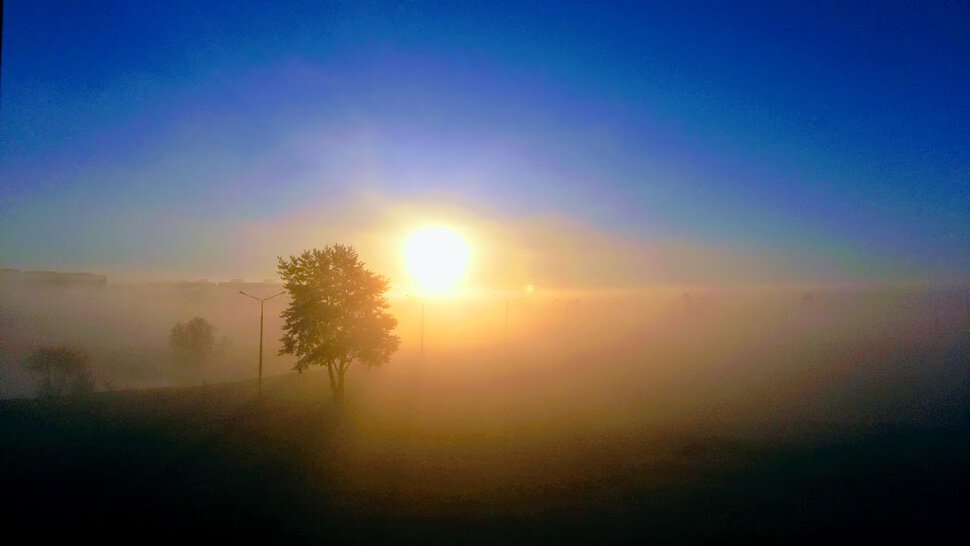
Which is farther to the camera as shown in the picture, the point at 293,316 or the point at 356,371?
the point at 356,371

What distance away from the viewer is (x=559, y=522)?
20453mm

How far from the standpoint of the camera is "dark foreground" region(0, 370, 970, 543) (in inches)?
783

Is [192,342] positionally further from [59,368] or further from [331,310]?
[331,310]

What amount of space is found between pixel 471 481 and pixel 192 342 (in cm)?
11792

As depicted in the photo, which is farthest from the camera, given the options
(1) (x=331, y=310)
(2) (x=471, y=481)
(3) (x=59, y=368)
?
(3) (x=59, y=368)

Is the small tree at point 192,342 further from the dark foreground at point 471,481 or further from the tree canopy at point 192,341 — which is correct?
the dark foreground at point 471,481

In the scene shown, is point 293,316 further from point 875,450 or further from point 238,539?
point 875,450

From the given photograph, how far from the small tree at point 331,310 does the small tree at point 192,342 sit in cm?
9098

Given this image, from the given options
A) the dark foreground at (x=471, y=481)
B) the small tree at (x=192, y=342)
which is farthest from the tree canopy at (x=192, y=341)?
the dark foreground at (x=471, y=481)

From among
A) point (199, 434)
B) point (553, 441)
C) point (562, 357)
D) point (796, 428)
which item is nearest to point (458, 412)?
point (553, 441)

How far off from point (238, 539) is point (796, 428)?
34828mm

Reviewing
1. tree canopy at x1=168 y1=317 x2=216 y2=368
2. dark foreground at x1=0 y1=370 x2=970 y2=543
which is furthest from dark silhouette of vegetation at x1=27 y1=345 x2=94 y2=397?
dark foreground at x1=0 y1=370 x2=970 y2=543

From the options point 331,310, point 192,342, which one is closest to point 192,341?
point 192,342

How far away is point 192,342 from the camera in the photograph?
127188mm
